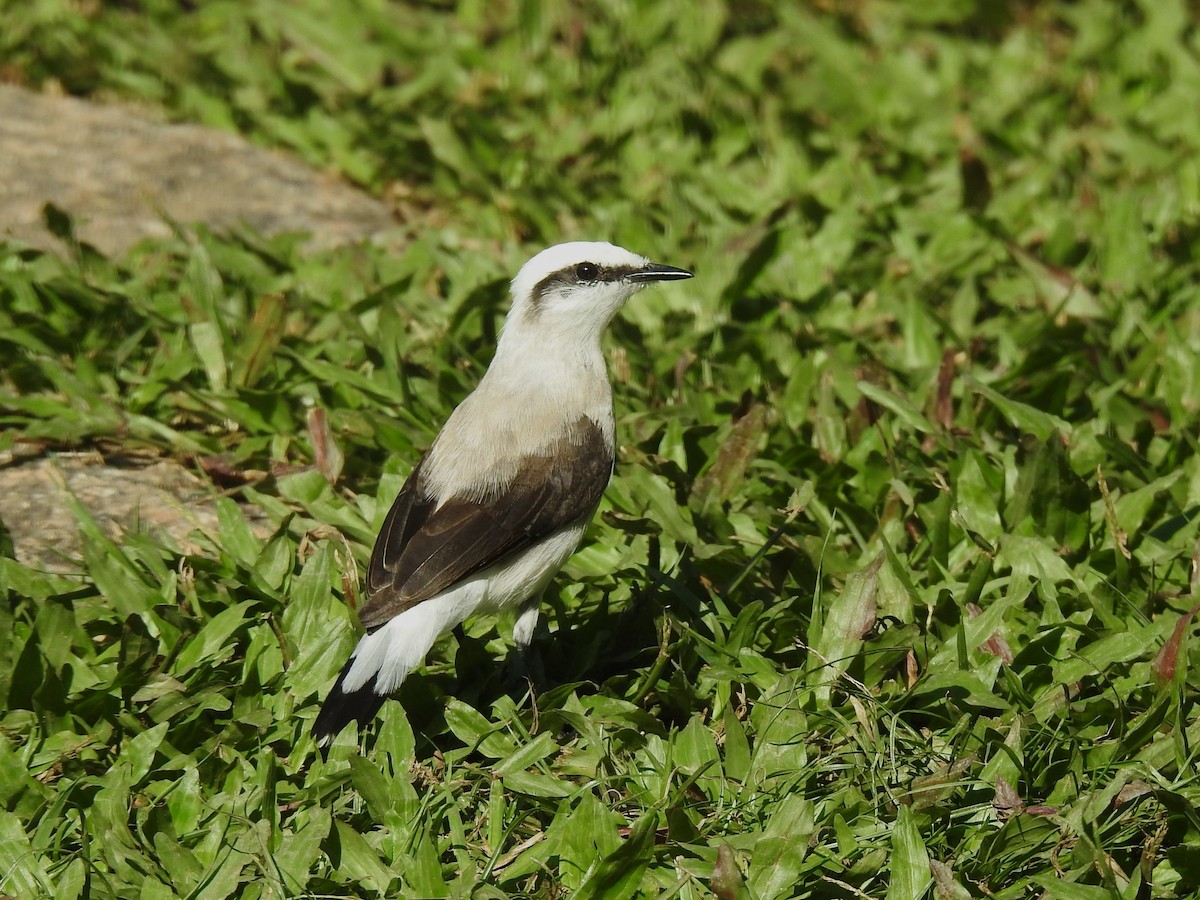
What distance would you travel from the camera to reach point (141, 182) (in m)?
7.37

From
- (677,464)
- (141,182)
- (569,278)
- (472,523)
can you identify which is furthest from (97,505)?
(141,182)

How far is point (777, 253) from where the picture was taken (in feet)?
23.3

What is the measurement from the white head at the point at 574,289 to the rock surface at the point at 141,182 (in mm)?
2607

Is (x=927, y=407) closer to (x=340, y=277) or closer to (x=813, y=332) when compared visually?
(x=813, y=332)

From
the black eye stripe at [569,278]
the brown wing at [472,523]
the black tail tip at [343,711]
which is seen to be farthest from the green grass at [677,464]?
the black eye stripe at [569,278]

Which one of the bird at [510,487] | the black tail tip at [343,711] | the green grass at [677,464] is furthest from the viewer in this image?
the bird at [510,487]

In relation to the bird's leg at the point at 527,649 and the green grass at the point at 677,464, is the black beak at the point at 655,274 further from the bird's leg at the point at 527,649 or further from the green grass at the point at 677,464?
the bird's leg at the point at 527,649

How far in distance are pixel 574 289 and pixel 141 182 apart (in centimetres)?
347

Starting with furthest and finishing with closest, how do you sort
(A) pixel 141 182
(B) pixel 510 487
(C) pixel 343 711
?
(A) pixel 141 182 < (B) pixel 510 487 < (C) pixel 343 711

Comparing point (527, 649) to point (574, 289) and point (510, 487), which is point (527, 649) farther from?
point (574, 289)

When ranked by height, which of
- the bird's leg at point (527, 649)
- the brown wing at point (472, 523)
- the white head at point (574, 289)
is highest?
the white head at point (574, 289)

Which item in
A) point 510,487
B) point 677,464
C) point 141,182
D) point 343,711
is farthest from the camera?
point 141,182

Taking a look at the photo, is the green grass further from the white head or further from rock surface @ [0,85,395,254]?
the white head

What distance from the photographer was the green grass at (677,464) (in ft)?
12.6
